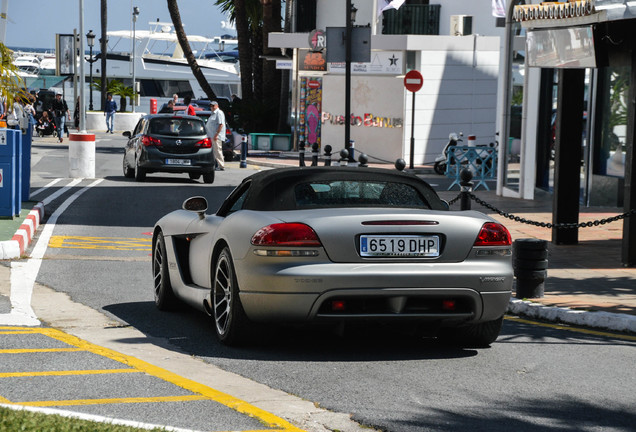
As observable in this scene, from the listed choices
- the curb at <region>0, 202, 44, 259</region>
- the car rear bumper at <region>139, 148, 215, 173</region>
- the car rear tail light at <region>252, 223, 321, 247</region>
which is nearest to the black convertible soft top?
the car rear tail light at <region>252, 223, 321, 247</region>

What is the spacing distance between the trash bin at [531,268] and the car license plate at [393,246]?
3.20 metres

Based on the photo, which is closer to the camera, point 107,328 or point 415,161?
point 107,328

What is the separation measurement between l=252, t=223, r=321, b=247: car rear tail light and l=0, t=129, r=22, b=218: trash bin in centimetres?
937

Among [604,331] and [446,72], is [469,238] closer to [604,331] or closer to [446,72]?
[604,331]

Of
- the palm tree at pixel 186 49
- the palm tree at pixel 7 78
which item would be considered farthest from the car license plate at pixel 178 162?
the palm tree at pixel 186 49

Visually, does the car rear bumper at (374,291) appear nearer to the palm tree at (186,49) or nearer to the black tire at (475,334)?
the black tire at (475,334)

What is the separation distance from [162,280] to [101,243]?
596 centimetres

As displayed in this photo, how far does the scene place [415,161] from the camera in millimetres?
37250

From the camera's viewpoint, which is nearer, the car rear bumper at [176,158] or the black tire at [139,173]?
the car rear bumper at [176,158]

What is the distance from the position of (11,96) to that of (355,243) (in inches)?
276

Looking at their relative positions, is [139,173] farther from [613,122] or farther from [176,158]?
[613,122]

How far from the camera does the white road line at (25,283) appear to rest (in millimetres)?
9430

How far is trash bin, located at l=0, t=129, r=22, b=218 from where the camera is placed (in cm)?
1631

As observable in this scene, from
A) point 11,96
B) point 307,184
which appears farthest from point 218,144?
point 307,184
